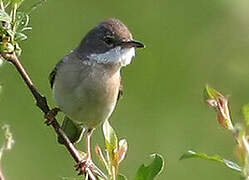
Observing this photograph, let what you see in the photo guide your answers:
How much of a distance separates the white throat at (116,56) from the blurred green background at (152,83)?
1300mm

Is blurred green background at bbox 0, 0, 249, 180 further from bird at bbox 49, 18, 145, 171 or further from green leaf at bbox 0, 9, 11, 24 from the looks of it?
green leaf at bbox 0, 9, 11, 24

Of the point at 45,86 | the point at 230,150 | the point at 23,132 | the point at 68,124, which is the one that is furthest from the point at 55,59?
the point at 68,124

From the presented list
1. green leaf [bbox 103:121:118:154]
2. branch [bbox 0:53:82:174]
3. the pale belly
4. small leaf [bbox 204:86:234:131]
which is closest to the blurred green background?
the pale belly

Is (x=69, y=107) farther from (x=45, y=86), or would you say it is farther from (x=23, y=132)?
(x=45, y=86)

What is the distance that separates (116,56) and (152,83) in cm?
257

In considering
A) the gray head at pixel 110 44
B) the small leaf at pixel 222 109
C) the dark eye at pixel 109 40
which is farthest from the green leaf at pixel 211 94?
the dark eye at pixel 109 40

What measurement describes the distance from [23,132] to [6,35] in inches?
148

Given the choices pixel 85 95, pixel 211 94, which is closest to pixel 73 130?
pixel 85 95

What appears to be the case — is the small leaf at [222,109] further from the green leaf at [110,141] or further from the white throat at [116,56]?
the white throat at [116,56]

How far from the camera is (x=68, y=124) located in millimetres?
4586

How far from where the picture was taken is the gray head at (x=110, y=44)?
4.33 metres

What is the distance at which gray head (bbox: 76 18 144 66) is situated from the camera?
433cm

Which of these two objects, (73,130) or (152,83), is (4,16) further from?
(152,83)

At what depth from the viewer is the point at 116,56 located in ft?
14.5
